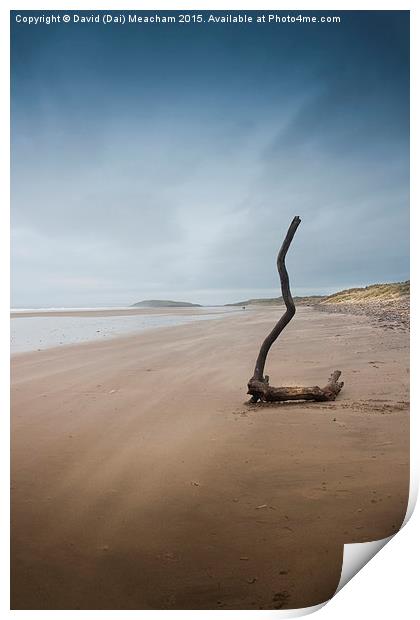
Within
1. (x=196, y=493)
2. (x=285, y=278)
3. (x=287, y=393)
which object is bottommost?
(x=196, y=493)

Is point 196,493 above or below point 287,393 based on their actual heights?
below

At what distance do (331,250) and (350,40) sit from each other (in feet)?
5.21

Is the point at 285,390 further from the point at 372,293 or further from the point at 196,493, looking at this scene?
the point at 372,293

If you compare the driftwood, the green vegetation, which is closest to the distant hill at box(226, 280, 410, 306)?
the green vegetation

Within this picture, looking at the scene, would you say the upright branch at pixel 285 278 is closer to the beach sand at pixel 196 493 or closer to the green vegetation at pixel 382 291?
the beach sand at pixel 196 493

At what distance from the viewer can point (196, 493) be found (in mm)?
2037

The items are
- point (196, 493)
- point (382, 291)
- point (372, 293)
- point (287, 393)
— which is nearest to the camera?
point (196, 493)

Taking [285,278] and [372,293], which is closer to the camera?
[285,278]

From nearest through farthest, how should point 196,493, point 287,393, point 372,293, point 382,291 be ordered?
point 196,493
point 287,393
point 382,291
point 372,293

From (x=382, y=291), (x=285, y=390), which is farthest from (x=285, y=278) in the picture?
(x=382, y=291)

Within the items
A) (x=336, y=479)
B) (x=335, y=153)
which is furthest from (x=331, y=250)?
(x=336, y=479)

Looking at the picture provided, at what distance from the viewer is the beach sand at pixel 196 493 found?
1.61 m

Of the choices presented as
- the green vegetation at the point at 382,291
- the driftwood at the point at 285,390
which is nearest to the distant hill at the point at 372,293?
the green vegetation at the point at 382,291
